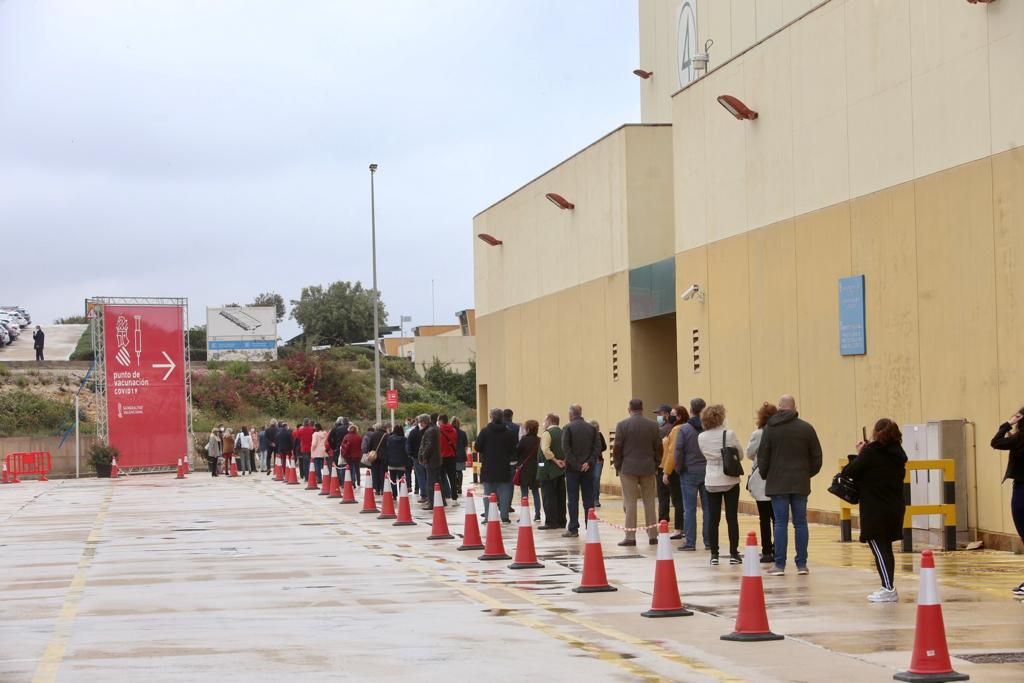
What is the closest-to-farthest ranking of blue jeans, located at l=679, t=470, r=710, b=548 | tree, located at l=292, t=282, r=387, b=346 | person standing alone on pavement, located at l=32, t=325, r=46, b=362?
1. blue jeans, located at l=679, t=470, r=710, b=548
2. person standing alone on pavement, located at l=32, t=325, r=46, b=362
3. tree, located at l=292, t=282, r=387, b=346

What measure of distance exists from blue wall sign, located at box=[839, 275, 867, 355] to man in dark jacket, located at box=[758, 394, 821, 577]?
18.5 feet

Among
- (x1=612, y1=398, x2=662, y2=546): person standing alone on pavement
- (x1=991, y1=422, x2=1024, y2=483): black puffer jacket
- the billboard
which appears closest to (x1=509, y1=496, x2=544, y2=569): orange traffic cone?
(x1=612, y1=398, x2=662, y2=546): person standing alone on pavement

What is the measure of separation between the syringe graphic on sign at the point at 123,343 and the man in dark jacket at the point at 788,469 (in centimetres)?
4110

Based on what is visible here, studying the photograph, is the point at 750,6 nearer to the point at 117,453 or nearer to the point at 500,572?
the point at 500,572

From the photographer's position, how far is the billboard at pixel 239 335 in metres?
94.5

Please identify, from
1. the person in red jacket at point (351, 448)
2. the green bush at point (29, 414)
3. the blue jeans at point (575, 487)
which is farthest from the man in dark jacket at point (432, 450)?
the green bush at point (29, 414)

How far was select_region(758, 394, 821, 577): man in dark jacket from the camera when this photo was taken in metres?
16.0

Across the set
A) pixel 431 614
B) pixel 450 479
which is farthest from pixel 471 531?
pixel 450 479

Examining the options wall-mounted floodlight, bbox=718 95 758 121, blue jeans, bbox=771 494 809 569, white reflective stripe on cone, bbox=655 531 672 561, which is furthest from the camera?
wall-mounted floodlight, bbox=718 95 758 121

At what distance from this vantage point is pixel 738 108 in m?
25.2

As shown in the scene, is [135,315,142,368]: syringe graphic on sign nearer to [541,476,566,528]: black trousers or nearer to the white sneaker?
[541,476,566,528]: black trousers

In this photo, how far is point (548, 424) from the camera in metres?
23.7

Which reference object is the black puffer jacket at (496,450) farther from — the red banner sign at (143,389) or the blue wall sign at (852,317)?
the red banner sign at (143,389)

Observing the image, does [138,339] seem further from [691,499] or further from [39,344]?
[691,499]
